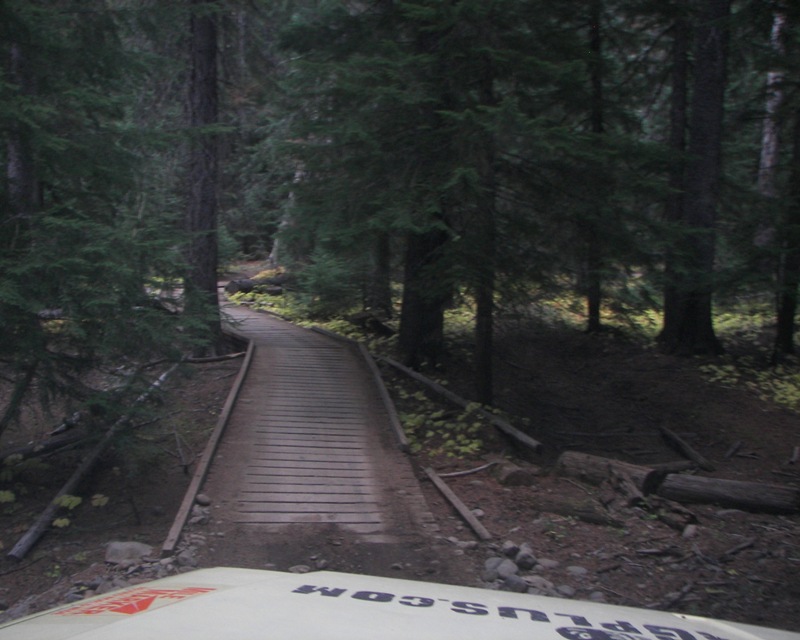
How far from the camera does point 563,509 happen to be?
9.65m

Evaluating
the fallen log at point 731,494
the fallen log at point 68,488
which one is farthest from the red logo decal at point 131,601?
the fallen log at point 731,494

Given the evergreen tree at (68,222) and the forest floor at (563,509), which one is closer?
the forest floor at (563,509)

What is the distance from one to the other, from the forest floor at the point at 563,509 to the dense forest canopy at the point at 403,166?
4.67 feet

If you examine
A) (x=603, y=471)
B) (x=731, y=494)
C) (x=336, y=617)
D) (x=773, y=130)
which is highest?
(x=773, y=130)

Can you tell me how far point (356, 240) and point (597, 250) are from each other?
13.2ft

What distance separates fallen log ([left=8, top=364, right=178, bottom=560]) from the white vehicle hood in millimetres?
6158

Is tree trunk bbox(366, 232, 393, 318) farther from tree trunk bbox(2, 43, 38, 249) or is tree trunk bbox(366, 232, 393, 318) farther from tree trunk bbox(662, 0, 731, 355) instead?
tree trunk bbox(2, 43, 38, 249)

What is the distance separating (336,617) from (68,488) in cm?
822

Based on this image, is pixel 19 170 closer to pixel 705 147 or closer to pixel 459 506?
pixel 459 506

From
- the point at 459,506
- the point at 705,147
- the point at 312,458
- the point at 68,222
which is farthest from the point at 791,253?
the point at 68,222

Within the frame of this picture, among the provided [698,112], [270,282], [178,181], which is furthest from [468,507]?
[270,282]

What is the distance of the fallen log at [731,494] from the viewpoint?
9867mm

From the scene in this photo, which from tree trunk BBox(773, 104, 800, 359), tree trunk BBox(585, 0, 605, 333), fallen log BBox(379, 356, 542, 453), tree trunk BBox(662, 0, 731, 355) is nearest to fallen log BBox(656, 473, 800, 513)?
fallen log BBox(379, 356, 542, 453)

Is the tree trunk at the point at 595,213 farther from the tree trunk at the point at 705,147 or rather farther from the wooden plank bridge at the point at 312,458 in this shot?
the wooden plank bridge at the point at 312,458
